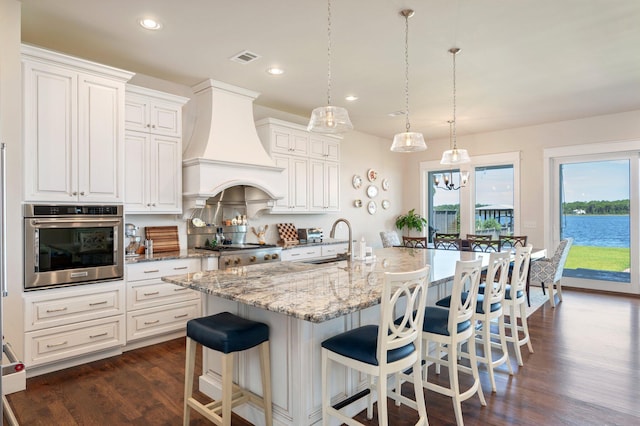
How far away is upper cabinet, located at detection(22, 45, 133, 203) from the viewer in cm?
305

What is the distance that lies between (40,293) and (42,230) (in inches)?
20.1

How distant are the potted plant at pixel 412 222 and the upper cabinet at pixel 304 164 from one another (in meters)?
2.20

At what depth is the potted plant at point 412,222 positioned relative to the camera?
7879 millimetres

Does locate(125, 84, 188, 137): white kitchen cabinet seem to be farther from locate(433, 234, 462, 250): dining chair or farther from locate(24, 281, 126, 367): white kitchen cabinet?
locate(433, 234, 462, 250): dining chair

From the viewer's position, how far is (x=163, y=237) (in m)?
4.36

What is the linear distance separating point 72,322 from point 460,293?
3.15m

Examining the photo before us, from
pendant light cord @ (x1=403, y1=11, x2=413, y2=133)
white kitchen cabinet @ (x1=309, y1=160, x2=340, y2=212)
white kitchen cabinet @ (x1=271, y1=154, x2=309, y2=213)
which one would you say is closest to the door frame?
pendant light cord @ (x1=403, y1=11, x2=413, y2=133)

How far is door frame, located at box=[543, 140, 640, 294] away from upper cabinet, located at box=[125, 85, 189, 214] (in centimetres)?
601

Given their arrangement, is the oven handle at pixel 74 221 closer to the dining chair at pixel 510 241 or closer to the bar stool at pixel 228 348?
the bar stool at pixel 228 348

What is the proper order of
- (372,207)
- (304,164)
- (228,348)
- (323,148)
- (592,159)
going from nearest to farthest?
(228,348) < (304,164) < (323,148) < (592,159) < (372,207)

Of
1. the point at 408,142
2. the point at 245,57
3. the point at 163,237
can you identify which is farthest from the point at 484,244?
the point at 163,237

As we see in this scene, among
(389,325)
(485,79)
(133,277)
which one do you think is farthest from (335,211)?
(389,325)

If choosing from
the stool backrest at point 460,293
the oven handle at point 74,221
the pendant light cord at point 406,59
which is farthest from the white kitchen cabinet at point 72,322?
the pendant light cord at point 406,59

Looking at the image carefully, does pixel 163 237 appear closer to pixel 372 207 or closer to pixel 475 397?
pixel 475 397
